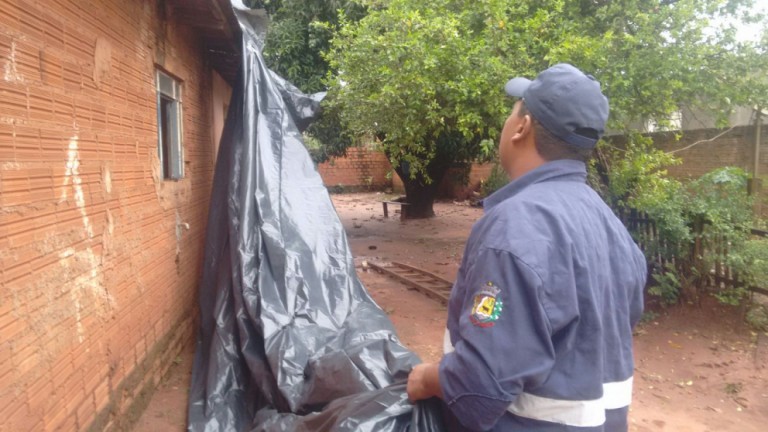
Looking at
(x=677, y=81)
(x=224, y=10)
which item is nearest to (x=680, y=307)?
(x=677, y=81)

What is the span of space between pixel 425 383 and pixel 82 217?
2.07 m

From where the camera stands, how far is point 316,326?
4.12m

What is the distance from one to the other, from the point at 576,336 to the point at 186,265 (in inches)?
171

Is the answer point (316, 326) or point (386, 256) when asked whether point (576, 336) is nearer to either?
point (316, 326)

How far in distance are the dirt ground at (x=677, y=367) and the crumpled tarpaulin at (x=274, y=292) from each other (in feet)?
1.49

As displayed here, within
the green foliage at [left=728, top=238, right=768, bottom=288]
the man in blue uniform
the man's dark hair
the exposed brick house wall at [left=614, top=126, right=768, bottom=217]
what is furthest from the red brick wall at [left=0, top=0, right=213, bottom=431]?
the exposed brick house wall at [left=614, top=126, right=768, bottom=217]

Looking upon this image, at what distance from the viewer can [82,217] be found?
281 cm

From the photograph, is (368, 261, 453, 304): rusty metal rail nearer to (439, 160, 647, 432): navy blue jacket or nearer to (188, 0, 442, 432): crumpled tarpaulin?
(188, 0, 442, 432): crumpled tarpaulin

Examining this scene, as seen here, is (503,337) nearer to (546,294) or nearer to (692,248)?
(546,294)

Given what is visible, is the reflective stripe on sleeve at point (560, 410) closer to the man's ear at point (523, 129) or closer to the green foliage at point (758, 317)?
the man's ear at point (523, 129)

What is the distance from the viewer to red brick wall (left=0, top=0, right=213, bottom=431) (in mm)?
2182

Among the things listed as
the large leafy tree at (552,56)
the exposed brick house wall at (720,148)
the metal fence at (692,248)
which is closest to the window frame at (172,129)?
the large leafy tree at (552,56)

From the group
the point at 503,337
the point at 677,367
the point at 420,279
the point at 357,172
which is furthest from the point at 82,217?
the point at 357,172

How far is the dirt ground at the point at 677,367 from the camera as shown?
162 inches
